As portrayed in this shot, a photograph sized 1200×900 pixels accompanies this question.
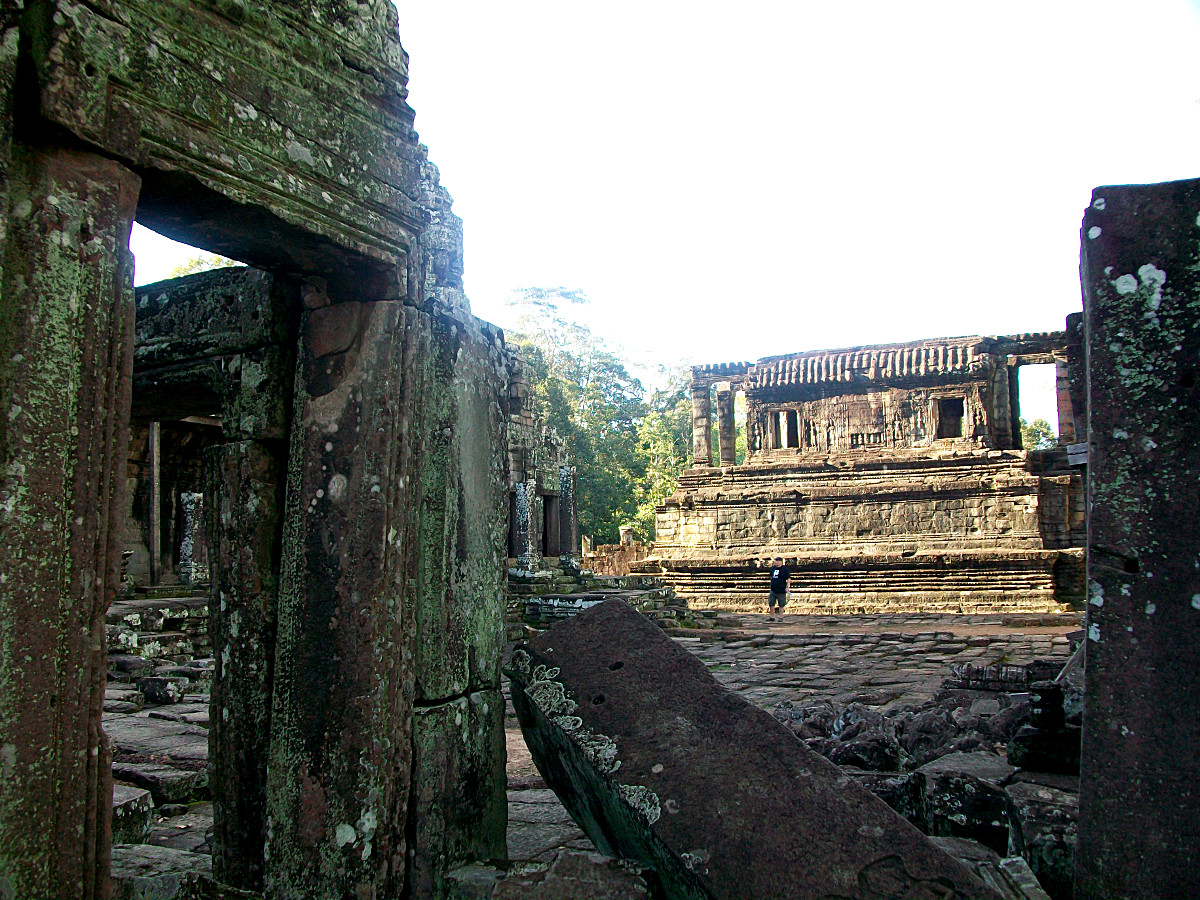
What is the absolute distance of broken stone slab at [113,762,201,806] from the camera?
4.27 m

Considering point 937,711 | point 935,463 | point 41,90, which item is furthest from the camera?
point 935,463

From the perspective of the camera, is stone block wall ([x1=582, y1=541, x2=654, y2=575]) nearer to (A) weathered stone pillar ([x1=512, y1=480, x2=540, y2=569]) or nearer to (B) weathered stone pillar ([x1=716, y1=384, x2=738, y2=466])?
(B) weathered stone pillar ([x1=716, y1=384, x2=738, y2=466])

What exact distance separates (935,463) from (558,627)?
17.8 m

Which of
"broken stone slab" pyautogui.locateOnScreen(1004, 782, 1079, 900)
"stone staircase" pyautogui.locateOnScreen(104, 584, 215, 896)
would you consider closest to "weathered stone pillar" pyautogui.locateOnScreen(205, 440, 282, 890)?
"stone staircase" pyautogui.locateOnScreen(104, 584, 215, 896)

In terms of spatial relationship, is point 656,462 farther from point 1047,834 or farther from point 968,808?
point 1047,834

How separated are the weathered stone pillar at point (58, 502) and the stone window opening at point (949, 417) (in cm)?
2055

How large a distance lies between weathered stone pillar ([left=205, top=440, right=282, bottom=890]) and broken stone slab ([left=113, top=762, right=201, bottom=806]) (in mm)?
1568

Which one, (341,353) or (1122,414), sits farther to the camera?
(341,353)

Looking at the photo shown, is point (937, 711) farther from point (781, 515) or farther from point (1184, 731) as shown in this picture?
point (781, 515)

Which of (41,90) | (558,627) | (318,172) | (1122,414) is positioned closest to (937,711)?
(558,627)

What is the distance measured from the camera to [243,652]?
116 inches

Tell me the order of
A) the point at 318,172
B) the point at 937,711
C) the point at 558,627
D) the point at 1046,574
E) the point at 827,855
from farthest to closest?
the point at 1046,574 → the point at 937,711 → the point at 558,627 → the point at 318,172 → the point at 827,855

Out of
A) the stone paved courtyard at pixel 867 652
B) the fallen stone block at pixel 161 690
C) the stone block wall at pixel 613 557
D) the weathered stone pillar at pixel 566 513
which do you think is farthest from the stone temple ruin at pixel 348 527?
the stone block wall at pixel 613 557

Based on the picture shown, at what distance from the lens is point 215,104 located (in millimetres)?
2463
